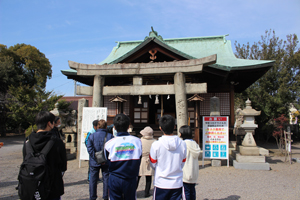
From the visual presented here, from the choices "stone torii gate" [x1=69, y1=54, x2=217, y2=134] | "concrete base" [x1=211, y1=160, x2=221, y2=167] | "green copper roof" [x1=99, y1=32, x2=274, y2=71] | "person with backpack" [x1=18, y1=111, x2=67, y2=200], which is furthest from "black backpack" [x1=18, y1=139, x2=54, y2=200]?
"green copper roof" [x1=99, y1=32, x2=274, y2=71]

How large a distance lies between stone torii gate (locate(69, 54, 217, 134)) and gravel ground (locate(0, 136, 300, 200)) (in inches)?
89.8

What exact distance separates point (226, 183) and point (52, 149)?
4.86 metres

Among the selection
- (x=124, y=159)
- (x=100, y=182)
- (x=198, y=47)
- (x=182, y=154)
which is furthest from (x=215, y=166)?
(x=198, y=47)

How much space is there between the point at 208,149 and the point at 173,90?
8.21 feet

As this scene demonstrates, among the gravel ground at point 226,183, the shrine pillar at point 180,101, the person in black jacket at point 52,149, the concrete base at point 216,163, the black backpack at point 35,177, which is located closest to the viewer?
the black backpack at point 35,177

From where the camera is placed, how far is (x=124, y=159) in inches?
104

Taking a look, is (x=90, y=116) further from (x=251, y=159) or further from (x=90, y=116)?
(x=251, y=159)

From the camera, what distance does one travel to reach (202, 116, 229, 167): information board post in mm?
7375

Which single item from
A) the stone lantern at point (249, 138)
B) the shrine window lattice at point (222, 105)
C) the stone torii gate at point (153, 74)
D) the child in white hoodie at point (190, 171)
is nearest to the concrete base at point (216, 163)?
the stone lantern at point (249, 138)

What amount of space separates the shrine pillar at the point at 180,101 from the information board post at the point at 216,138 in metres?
0.79

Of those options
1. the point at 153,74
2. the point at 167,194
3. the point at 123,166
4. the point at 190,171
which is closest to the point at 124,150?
the point at 123,166

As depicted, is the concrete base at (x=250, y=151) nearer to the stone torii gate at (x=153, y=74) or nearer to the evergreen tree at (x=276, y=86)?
the stone torii gate at (x=153, y=74)

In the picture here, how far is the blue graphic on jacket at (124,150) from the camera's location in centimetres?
265

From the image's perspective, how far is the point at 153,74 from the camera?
27.3 feet
